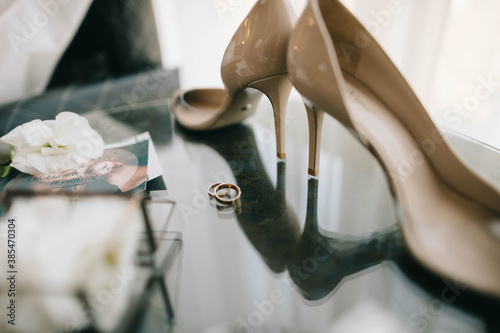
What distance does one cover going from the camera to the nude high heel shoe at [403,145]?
0.32 metres

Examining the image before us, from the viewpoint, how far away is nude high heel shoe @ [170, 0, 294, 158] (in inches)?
17.9

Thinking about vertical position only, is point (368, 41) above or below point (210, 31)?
above

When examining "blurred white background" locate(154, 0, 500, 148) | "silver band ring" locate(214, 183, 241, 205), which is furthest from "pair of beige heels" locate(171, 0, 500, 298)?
"blurred white background" locate(154, 0, 500, 148)

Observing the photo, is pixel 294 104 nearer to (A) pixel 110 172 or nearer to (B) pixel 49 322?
(A) pixel 110 172

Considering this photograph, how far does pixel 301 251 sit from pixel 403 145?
1.00 ft

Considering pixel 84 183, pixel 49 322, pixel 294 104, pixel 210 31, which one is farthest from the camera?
pixel 210 31

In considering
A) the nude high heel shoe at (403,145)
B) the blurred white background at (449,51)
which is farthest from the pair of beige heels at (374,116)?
the blurred white background at (449,51)

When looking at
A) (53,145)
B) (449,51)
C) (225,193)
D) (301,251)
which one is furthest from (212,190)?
(449,51)

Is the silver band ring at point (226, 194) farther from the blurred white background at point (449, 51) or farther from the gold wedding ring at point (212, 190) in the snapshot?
the blurred white background at point (449, 51)

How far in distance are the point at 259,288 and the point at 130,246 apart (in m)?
0.15

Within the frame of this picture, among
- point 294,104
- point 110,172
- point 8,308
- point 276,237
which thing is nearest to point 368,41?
point 294,104

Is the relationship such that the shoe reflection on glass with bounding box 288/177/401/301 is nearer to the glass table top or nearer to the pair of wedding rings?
the glass table top

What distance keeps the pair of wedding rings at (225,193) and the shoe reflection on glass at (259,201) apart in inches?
0.4

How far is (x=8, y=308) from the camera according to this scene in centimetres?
27
